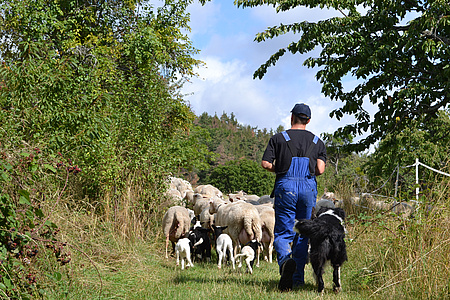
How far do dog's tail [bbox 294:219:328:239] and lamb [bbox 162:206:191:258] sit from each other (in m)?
4.28

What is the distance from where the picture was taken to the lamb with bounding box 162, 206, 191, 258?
31.0 feet

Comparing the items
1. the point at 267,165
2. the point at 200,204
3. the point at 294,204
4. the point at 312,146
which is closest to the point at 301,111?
the point at 312,146

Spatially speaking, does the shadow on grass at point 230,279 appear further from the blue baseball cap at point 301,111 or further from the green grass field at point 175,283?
the blue baseball cap at point 301,111

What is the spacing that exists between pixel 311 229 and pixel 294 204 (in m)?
0.38

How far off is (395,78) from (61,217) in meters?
10.4

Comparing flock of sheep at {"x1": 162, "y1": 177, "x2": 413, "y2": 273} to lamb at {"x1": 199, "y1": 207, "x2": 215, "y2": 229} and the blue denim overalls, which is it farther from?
the blue denim overalls

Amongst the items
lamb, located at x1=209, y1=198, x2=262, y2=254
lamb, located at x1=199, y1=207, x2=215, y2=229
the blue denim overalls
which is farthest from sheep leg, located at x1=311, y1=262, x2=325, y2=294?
lamb, located at x1=199, y1=207, x2=215, y2=229

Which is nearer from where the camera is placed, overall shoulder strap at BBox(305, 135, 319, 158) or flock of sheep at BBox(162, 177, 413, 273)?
overall shoulder strap at BBox(305, 135, 319, 158)

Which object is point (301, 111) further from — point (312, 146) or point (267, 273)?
point (267, 273)

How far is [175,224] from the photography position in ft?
31.4

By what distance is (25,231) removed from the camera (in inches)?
169

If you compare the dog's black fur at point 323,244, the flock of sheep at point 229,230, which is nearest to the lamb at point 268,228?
the flock of sheep at point 229,230

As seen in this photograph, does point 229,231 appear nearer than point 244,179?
Yes

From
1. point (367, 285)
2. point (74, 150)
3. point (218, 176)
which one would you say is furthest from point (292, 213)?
point (218, 176)
